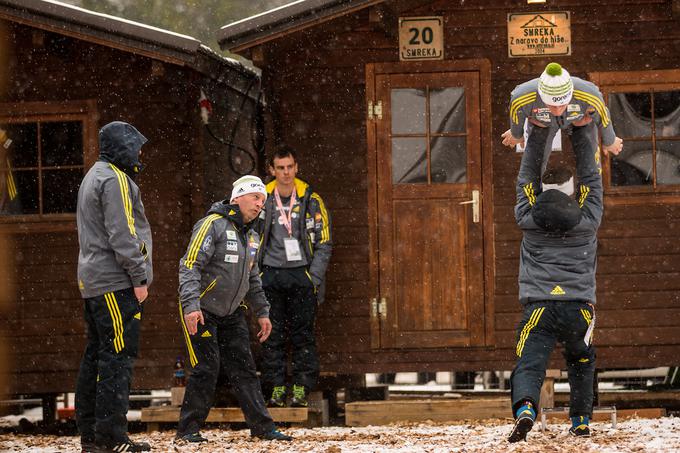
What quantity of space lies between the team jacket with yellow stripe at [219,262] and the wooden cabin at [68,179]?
271 cm

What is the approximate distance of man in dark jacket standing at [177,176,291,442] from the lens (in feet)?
27.5

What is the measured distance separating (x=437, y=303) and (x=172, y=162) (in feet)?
9.38

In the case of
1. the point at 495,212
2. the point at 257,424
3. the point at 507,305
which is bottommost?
the point at 257,424

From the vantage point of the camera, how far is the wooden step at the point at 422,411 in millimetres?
10242

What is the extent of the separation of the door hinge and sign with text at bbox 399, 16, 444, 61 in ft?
1.54

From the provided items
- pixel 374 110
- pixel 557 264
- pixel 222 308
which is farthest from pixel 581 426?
pixel 374 110

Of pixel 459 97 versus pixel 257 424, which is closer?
pixel 257 424

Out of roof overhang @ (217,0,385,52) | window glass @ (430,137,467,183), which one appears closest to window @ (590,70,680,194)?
window glass @ (430,137,467,183)

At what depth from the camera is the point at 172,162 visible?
1126cm

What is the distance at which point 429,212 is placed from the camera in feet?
35.2

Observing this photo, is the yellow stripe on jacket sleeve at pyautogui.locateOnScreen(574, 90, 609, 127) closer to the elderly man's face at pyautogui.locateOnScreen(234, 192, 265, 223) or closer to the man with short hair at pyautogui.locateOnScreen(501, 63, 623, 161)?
the man with short hair at pyautogui.locateOnScreen(501, 63, 623, 161)

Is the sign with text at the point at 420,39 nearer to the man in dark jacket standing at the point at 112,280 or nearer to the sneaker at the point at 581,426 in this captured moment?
the man in dark jacket standing at the point at 112,280

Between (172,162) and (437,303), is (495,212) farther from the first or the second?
(172,162)

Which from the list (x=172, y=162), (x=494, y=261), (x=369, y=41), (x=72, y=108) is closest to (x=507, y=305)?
(x=494, y=261)
